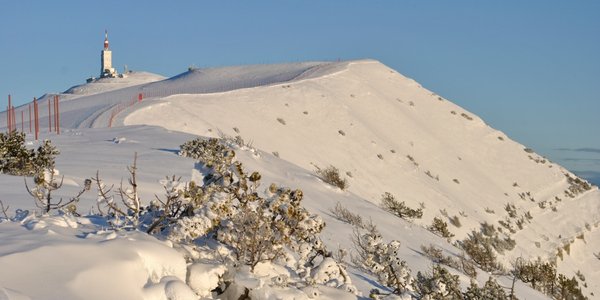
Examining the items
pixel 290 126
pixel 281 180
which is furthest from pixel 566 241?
pixel 281 180

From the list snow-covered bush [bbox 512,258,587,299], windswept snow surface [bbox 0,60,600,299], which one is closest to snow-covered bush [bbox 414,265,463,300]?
windswept snow surface [bbox 0,60,600,299]

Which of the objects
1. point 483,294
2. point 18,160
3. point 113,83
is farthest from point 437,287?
point 113,83

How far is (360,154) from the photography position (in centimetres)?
3441

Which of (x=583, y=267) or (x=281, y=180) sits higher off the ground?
(x=281, y=180)

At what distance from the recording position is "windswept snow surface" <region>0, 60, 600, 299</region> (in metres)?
14.9

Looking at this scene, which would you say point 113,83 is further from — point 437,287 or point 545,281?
point 437,287

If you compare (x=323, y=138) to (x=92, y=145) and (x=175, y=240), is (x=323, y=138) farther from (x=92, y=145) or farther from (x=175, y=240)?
(x=175, y=240)

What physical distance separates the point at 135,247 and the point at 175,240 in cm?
70

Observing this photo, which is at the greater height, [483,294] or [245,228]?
[245,228]

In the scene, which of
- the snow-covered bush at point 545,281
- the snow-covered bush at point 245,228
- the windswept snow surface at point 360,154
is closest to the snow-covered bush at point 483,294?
the windswept snow surface at point 360,154

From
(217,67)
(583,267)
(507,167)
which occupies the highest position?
(217,67)

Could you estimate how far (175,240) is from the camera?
605 cm

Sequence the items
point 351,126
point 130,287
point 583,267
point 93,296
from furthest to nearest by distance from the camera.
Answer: point 351,126
point 583,267
point 130,287
point 93,296

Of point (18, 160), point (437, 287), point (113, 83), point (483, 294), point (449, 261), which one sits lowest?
point (449, 261)
